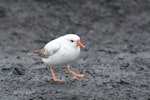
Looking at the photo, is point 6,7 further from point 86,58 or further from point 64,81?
point 64,81

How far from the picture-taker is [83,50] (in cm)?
1264

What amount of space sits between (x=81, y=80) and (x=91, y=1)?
658cm

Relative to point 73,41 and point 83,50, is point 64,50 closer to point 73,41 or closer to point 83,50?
point 73,41

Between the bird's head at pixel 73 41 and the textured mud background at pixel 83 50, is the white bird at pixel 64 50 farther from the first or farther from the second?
the textured mud background at pixel 83 50

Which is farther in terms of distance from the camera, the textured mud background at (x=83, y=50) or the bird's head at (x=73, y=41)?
the bird's head at (x=73, y=41)

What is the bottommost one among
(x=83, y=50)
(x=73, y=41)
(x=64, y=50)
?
(x=83, y=50)

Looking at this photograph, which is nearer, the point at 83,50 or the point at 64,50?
the point at 64,50

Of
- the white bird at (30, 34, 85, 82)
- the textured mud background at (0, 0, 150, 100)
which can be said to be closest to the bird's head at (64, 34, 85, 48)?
the white bird at (30, 34, 85, 82)

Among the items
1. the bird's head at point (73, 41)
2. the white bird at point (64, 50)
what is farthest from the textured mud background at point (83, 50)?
the bird's head at point (73, 41)

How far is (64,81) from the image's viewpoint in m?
9.16

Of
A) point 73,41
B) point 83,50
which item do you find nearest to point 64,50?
point 73,41

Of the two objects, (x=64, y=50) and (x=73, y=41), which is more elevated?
(x=73, y=41)

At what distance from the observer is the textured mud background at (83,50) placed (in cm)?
850

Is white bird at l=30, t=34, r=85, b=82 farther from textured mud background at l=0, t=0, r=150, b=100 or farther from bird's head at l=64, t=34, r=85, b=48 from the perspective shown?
textured mud background at l=0, t=0, r=150, b=100
